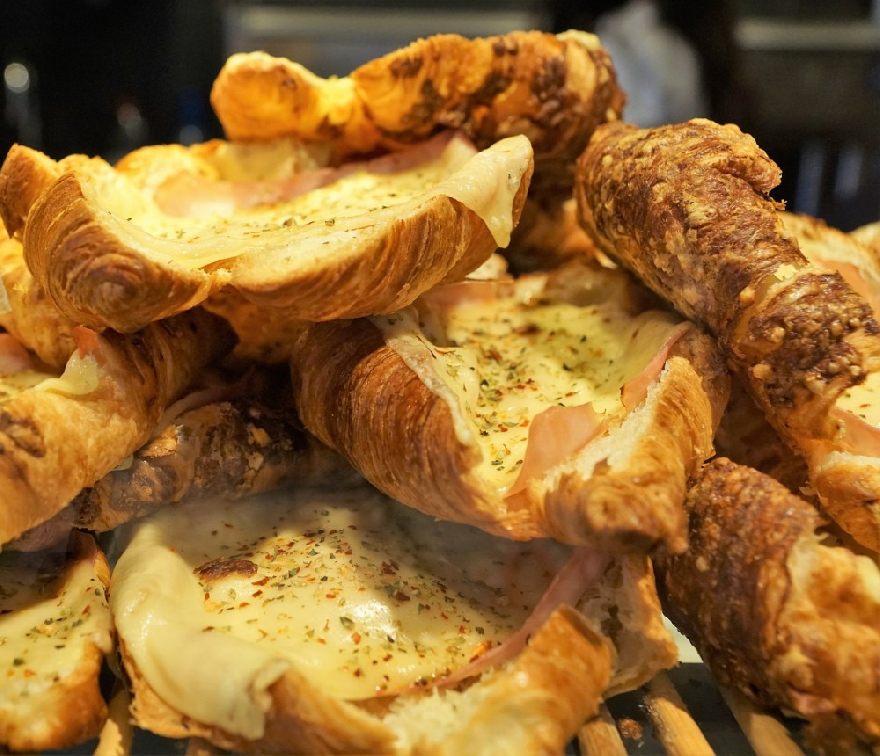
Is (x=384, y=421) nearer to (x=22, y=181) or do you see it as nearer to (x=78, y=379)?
(x=78, y=379)

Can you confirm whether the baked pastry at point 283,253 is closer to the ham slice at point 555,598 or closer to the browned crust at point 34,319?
the browned crust at point 34,319

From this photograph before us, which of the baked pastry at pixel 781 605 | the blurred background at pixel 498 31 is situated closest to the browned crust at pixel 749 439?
the baked pastry at pixel 781 605

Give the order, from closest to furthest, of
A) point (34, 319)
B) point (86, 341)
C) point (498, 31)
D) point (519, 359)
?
1. point (86, 341)
2. point (34, 319)
3. point (519, 359)
4. point (498, 31)

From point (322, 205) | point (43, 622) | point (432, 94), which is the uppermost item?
point (432, 94)

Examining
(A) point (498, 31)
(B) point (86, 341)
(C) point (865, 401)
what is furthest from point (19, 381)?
(A) point (498, 31)

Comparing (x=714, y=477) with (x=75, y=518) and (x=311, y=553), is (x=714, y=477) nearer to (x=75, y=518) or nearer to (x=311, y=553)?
(x=311, y=553)

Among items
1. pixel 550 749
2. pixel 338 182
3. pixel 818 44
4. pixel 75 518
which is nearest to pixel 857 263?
pixel 338 182
